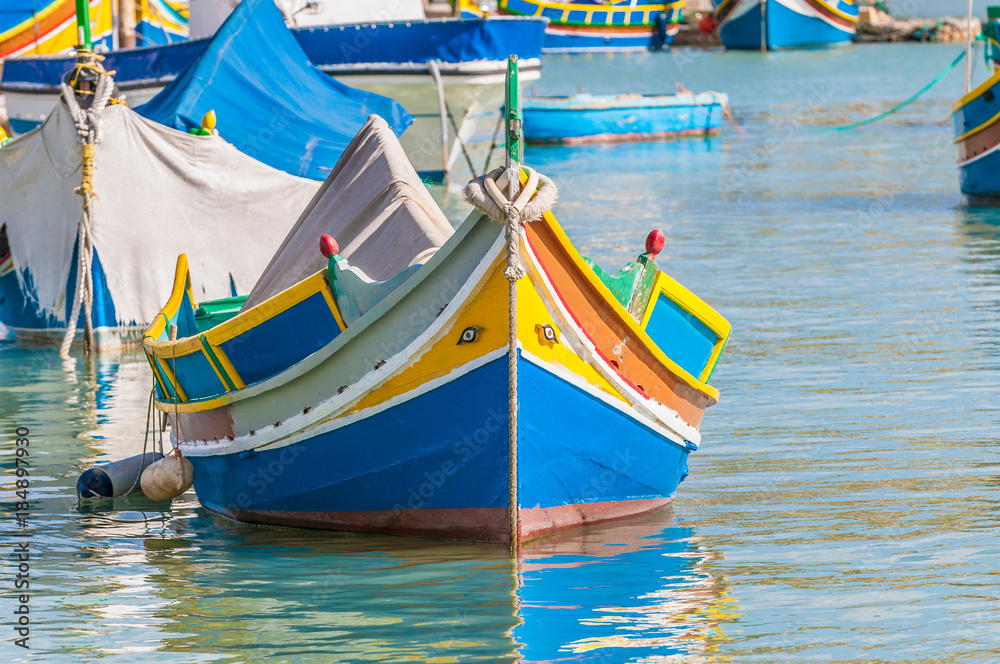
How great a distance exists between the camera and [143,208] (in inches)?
535

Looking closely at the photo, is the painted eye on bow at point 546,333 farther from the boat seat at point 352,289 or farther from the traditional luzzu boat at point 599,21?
the traditional luzzu boat at point 599,21

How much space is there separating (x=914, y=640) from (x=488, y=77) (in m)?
20.3

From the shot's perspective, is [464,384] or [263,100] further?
[263,100]

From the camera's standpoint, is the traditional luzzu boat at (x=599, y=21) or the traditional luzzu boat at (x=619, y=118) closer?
the traditional luzzu boat at (x=619, y=118)

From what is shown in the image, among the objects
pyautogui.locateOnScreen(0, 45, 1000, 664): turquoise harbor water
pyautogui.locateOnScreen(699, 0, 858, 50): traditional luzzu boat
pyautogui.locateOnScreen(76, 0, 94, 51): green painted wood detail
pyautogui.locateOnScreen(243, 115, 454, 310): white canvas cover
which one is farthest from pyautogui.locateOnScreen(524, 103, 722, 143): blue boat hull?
pyautogui.locateOnScreen(699, 0, 858, 50): traditional luzzu boat

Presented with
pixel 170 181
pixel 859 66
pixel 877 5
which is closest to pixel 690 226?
pixel 170 181

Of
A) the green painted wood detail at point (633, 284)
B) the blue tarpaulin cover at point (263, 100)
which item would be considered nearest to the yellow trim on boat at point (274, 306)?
the green painted wood detail at point (633, 284)

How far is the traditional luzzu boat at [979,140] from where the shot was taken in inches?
821

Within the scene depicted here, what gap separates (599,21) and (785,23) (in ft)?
33.5

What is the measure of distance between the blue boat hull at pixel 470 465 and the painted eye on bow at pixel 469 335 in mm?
141

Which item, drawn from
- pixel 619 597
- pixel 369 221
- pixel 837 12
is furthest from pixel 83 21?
pixel 837 12

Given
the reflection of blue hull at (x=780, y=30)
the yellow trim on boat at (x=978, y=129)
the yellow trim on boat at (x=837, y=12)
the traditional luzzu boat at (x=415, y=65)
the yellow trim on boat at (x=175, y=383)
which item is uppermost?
the yellow trim on boat at (x=837, y=12)

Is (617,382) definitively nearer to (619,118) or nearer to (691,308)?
(691,308)

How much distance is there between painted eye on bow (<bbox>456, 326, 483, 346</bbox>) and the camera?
267 inches
